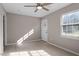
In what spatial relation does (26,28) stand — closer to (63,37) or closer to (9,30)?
(9,30)

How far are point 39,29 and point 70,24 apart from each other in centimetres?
473

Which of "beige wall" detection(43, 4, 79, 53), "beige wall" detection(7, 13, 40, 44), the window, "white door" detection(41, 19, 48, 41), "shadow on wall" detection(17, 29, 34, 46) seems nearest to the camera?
"beige wall" detection(43, 4, 79, 53)

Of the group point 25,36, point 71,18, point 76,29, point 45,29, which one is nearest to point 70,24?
point 71,18

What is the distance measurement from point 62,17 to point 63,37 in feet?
3.87

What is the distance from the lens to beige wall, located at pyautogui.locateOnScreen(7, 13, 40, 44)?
7.80 metres

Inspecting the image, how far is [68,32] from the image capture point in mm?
5094

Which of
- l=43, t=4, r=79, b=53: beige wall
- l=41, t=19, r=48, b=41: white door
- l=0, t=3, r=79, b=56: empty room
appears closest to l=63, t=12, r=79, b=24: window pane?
l=0, t=3, r=79, b=56: empty room

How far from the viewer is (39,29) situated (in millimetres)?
9344

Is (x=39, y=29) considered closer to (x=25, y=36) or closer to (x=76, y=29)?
(x=25, y=36)

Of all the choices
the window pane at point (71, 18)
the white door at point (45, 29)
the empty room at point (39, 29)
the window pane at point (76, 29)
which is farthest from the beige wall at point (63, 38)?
the white door at point (45, 29)

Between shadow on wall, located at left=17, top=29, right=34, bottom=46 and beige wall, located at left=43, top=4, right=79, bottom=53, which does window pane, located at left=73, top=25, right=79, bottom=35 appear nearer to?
beige wall, located at left=43, top=4, right=79, bottom=53

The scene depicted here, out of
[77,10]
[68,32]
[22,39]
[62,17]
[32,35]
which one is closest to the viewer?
[77,10]

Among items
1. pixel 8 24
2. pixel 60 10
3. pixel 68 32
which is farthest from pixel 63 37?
pixel 8 24

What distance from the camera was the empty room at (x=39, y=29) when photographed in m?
4.54
